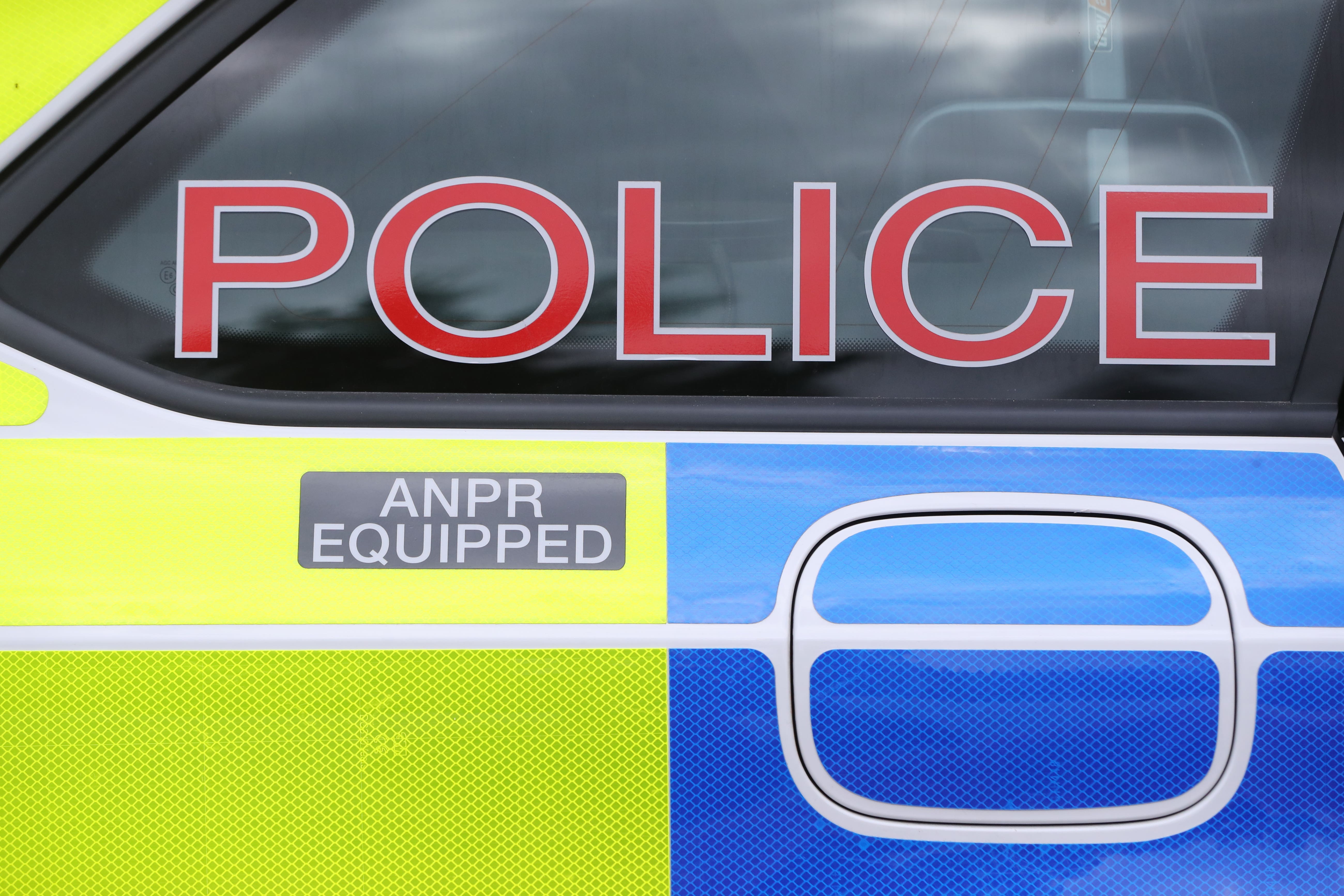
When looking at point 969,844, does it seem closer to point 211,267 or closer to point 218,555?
point 218,555

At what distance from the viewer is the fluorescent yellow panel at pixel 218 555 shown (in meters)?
1.10

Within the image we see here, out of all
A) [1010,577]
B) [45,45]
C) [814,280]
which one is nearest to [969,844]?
[1010,577]

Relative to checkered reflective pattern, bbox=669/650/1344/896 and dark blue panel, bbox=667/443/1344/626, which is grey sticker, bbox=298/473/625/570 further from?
checkered reflective pattern, bbox=669/650/1344/896

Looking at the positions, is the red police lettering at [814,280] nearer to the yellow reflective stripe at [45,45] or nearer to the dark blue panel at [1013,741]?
the dark blue panel at [1013,741]

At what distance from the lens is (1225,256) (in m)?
1.23

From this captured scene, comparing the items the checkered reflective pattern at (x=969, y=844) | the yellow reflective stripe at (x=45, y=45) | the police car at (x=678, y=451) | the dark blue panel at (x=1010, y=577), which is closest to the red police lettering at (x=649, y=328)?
the police car at (x=678, y=451)

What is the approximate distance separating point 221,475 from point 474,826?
1.60 ft

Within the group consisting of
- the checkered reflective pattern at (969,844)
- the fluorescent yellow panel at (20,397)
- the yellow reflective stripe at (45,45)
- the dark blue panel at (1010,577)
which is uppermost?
the yellow reflective stripe at (45,45)

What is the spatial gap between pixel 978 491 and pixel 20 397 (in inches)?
44.1

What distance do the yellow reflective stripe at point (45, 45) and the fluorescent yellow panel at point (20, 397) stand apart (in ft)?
0.93

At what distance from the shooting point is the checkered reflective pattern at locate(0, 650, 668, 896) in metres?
1.07

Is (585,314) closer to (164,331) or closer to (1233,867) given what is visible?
(164,331)

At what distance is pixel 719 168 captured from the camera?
1.23 metres

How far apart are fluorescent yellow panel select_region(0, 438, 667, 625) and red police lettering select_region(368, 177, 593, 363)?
0.54 feet
